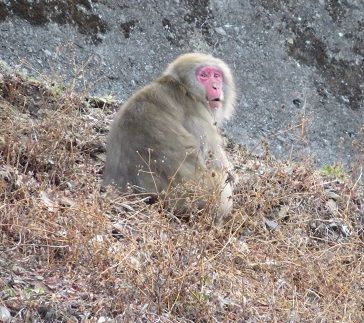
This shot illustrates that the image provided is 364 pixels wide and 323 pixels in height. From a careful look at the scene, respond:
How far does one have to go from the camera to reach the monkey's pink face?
7.64 m

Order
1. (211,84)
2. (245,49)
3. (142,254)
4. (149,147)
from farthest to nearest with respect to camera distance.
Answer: (245,49)
(211,84)
(149,147)
(142,254)

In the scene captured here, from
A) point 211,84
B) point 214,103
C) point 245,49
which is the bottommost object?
point 245,49

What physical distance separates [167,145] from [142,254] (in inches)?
67.0

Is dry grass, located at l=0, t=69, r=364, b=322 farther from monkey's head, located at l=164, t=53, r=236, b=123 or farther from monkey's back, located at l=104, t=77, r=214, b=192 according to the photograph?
monkey's head, located at l=164, t=53, r=236, b=123

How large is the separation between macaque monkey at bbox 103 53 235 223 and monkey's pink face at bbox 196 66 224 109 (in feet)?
0.32

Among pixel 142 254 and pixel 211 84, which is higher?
pixel 211 84

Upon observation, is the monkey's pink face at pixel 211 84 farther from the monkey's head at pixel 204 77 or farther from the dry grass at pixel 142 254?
the dry grass at pixel 142 254

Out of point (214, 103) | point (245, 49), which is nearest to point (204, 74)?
point (214, 103)

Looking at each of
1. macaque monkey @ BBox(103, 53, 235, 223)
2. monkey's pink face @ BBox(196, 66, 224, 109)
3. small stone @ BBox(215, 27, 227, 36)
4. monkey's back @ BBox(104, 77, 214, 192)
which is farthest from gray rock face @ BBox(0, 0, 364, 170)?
monkey's back @ BBox(104, 77, 214, 192)

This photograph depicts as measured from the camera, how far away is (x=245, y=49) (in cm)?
1451

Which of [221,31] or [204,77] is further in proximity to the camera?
[221,31]

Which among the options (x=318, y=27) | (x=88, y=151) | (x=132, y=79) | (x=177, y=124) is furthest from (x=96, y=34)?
(x=177, y=124)

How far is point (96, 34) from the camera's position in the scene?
13.1m

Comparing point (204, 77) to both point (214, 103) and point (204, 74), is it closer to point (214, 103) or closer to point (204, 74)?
point (204, 74)
